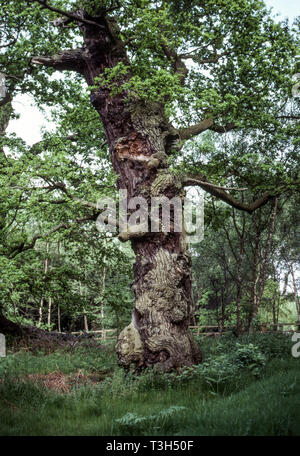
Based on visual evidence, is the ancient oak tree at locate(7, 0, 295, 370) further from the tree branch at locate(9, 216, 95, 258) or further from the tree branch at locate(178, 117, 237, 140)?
the tree branch at locate(9, 216, 95, 258)

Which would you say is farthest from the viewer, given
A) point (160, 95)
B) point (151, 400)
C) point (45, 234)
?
point (45, 234)

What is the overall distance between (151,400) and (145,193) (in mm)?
4368

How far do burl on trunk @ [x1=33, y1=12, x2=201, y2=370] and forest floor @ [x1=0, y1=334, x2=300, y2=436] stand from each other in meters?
0.73

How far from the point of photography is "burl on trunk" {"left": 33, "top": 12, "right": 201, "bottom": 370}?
7.68m

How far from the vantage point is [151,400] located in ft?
18.1

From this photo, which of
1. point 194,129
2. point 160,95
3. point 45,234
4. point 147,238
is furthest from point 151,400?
point 194,129

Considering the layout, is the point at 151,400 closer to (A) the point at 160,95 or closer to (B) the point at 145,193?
(B) the point at 145,193

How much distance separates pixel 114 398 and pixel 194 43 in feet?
30.1

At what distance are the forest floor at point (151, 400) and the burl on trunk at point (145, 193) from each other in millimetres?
728

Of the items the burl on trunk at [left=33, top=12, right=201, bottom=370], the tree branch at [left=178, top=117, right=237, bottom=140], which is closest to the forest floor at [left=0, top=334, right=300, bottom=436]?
the burl on trunk at [left=33, top=12, right=201, bottom=370]

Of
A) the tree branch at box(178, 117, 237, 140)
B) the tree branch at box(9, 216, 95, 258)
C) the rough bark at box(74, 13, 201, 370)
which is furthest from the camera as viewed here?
the tree branch at box(178, 117, 237, 140)

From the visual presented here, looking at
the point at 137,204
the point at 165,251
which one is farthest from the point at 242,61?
the point at 165,251

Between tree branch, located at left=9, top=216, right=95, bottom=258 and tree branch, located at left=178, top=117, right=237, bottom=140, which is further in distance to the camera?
tree branch, located at left=178, top=117, right=237, bottom=140
